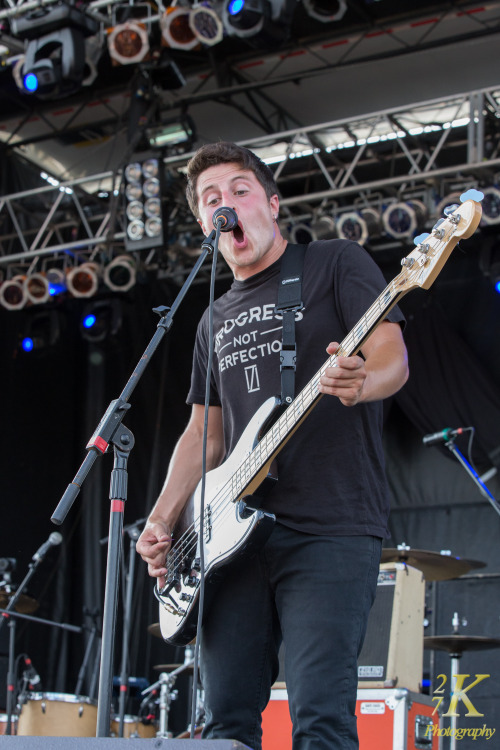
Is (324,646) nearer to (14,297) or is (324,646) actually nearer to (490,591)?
(490,591)

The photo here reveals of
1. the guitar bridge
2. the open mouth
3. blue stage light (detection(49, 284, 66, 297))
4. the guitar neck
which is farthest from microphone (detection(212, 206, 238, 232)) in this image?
blue stage light (detection(49, 284, 66, 297))

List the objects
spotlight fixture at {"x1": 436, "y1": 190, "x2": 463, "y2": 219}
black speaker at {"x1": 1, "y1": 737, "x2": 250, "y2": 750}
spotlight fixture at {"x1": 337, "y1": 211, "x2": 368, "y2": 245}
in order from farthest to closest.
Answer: spotlight fixture at {"x1": 337, "y1": 211, "x2": 368, "y2": 245} → spotlight fixture at {"x1": 436, "y1": 190, "x2": 463, "y2": 219} → black speaker at {"x1": 1, "y1": 737, "x2": 250, "y2": 750}

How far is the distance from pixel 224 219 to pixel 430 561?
3095mm

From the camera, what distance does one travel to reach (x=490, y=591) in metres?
6.55

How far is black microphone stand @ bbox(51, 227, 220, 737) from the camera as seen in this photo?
74.9 inches

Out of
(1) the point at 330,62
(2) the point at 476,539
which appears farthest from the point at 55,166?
(2) the point at 476,539

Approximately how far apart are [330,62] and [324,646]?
6.96 metres

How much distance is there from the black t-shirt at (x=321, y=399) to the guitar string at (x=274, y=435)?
64 mm

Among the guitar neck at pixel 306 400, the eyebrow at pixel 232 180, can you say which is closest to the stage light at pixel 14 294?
the eyebrow at pixel 232 180

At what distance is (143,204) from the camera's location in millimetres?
7566

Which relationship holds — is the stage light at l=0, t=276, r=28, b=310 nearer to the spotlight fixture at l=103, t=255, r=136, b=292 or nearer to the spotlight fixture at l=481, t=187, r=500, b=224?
the spotlight fixture at l=103, t=255, r=136, b=292

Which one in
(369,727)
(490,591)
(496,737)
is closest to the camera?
(369,727)

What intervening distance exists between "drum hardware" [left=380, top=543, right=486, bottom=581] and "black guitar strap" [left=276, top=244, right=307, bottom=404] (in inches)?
104

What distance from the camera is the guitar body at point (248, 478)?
2.03m
